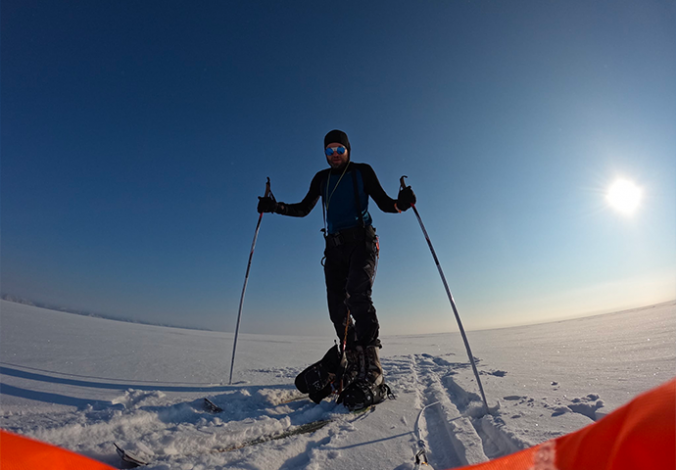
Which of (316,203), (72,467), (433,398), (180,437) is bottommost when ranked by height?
(433,398)

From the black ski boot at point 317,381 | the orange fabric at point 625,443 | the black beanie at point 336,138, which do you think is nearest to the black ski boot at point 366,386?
the black ski boot at point 317,381

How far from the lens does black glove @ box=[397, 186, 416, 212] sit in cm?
319

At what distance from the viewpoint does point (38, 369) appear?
3.46 meters

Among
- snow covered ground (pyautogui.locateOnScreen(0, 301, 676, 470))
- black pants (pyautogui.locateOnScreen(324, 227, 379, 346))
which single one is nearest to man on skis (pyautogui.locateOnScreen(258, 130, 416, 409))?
black pants (pyautogui.locateOnScreen(324, 227, 379, 346))

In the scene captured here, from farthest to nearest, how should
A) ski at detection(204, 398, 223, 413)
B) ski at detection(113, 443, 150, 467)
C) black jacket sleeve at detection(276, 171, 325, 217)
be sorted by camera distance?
1. black jacket sleeve at detection(276, 171, 325, 217)
2. ski at detection(204, 398, 223, 413)
3. ski at detection(113, 443, 150, 467)

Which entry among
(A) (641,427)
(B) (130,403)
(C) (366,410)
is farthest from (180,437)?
(A) (641,427)

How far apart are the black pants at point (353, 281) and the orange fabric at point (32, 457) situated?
244 cm

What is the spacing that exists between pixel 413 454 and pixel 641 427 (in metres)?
1.27

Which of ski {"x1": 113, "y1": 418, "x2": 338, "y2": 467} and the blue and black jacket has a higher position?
the blue and black jacket

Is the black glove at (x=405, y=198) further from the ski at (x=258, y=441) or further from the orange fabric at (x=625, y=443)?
the orange fabric at (x=625, y=443)

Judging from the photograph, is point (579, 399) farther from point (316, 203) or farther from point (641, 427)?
point (316, 203)

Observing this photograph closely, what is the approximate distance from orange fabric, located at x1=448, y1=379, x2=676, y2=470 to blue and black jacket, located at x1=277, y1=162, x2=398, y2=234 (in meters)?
2.79

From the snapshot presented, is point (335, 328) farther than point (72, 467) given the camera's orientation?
Yes

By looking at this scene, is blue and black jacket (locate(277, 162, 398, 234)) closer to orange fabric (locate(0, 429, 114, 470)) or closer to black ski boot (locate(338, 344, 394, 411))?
black ski boot (locate(338, 344, 394, 411))
